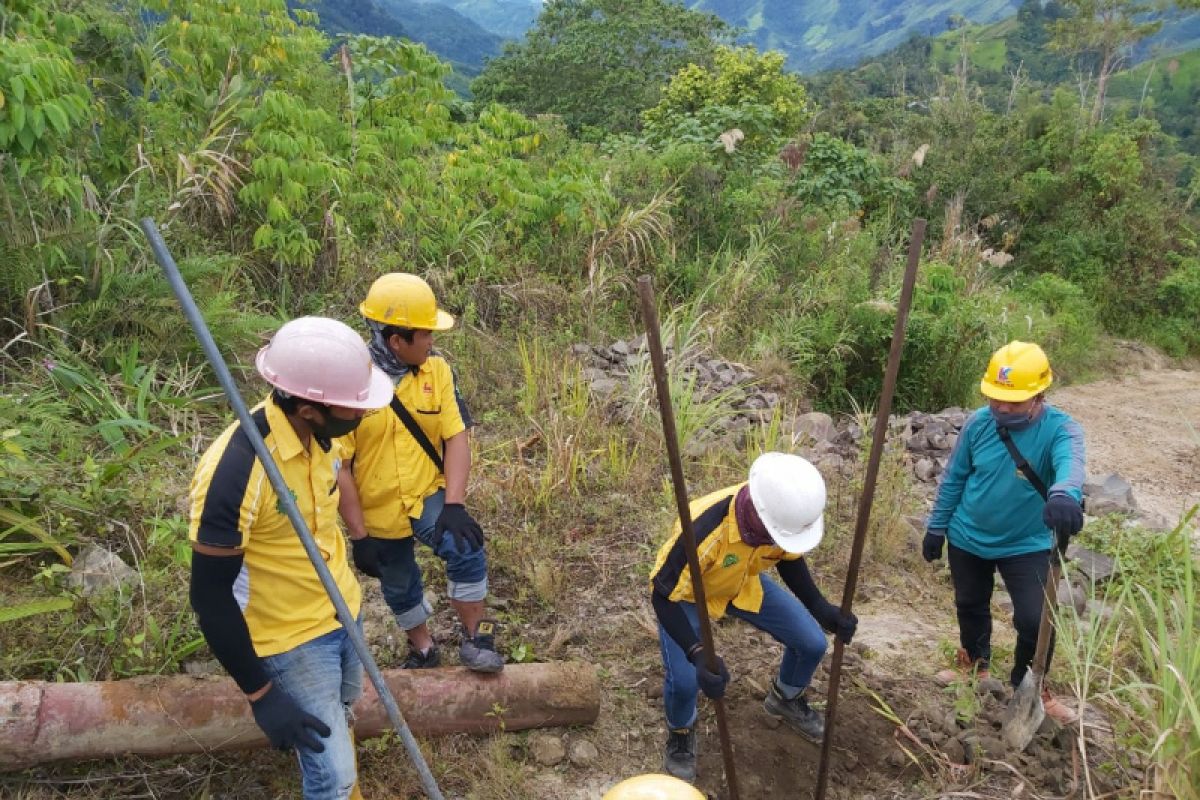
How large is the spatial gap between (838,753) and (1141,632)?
1.23 metres

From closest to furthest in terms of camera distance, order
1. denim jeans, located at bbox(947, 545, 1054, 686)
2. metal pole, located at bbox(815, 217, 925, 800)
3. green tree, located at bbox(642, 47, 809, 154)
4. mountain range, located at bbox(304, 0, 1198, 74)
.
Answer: metal pole, located at bbox(815, 217, 925, 800) < denim jeans, located at bbox(947, 545, 1054, 686) < green tree, located at bbox(642, 47, 809, 154) < mountain range, located at bbox(304, 0, 1198, 74)

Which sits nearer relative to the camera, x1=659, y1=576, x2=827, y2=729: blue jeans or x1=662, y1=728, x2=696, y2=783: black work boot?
x1=659, y1=576, x2=827, y2=729: blue jeans

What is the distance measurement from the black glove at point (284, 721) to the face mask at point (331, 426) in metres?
0.62

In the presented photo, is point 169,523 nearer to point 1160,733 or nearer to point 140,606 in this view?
point 140,606

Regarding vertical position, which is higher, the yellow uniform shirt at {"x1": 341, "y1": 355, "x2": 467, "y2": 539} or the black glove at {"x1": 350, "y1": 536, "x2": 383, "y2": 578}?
the yellow uniform shirt at {"x1": 341, "y1": 355, "x2": 467, "y2": 539}

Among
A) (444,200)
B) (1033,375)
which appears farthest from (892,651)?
(444,200)

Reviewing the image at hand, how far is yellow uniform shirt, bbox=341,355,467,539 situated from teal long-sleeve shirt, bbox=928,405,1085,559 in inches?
76.4

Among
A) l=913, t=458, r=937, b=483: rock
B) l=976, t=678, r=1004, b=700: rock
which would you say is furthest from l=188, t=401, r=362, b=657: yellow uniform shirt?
l=913, t=458, r=937, b=483: rock

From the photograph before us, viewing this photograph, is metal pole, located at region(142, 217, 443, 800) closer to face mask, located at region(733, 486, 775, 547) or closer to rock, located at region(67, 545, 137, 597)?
face mask, located at region(733, 486, 775, 547)

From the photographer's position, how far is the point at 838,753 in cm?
300

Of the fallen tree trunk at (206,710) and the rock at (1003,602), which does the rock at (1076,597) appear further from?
the fallen tree trunk at (206,710)

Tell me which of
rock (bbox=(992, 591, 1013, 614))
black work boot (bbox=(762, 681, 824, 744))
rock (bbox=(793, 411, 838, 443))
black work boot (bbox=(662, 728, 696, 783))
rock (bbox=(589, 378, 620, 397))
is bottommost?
black work boot (bbox=(662, 728, 696, 783))

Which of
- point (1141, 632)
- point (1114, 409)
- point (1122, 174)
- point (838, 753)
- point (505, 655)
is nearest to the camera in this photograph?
point (1141, 632)

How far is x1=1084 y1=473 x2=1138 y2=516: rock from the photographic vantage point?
5234 millimetres
